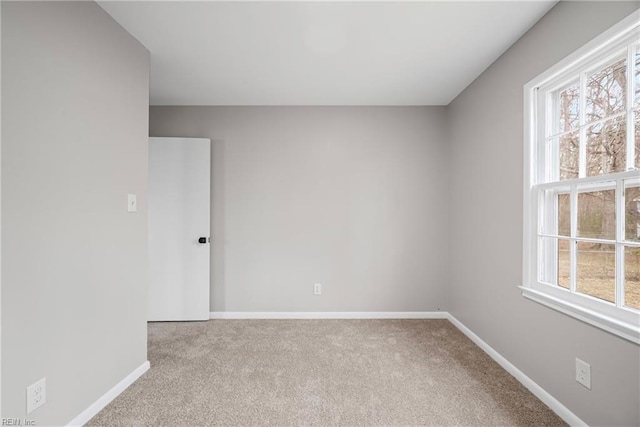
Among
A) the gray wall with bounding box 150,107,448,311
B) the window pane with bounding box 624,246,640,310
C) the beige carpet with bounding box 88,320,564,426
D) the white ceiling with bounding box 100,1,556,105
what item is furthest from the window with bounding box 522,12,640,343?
the gray wall with bounding box 150,107,448,311

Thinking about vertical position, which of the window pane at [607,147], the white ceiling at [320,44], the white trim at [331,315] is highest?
the white ceiling at [320,44]

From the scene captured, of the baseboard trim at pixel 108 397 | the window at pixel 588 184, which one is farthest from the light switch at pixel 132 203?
the window at pixel 588 184

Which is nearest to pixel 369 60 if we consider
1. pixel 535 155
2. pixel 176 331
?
pixel 535 155

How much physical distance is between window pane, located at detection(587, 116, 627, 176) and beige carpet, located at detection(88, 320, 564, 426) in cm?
143

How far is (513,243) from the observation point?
219 centimetres

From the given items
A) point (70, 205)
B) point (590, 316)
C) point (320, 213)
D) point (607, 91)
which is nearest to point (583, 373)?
point (590, 316)

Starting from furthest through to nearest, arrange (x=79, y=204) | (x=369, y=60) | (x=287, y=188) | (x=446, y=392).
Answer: (x=287, y=188) < (x=369, y=60) < (x=446, y=392) < (x=79, y=204)

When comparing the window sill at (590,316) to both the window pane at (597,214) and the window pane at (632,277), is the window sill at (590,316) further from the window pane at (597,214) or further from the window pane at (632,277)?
the window pane at (597,214)

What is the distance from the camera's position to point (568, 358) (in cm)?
167

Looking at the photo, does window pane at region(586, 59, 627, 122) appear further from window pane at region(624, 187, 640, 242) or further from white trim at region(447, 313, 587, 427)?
white trim at region(447, 313, 587, 427)

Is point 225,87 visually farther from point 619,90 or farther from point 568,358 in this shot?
point 568,358

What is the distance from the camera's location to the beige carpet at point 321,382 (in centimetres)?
173

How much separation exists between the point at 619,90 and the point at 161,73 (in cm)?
313

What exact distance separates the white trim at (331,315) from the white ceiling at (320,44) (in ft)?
7.72
